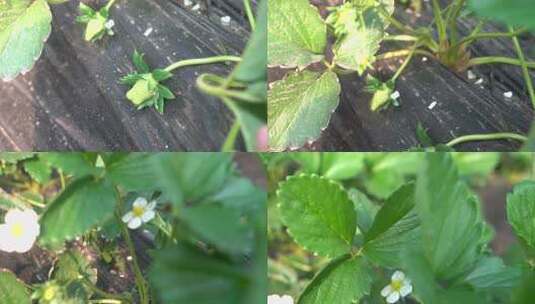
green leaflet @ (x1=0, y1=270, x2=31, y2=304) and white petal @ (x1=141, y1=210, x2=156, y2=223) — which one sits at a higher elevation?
white petal @ (x1=141, y1=210, x2=156, y2=223)

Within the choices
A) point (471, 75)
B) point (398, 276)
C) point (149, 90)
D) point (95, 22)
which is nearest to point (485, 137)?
point (471, 75)

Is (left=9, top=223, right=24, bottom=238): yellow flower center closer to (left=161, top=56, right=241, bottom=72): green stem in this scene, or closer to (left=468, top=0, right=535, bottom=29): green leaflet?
(left=161, top=56, right=241, bottom=72): green stem

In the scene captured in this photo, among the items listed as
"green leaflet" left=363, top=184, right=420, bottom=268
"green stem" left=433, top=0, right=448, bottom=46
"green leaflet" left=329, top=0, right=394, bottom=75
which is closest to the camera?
"green leaflet" left=363, top=184, right=420, bottom=268

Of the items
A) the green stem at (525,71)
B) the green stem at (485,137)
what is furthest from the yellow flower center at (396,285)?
the green stem at (525,71)

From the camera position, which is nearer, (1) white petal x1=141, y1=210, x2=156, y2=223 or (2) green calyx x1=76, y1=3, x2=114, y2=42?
(1) white petal x1=141, y1=210, x2=156, y2=223

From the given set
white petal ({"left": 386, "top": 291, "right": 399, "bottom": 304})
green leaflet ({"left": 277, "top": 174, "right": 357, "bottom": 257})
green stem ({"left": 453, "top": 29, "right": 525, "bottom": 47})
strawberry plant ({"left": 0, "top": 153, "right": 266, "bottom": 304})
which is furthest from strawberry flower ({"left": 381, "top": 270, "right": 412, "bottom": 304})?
green stem ({"left": 453, "top": 29, "right": 525, "bottom": 47})

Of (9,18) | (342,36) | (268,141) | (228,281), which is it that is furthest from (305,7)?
(228,281)
